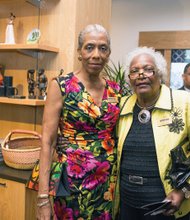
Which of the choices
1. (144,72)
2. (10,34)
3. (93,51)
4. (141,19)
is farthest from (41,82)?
(141,19)

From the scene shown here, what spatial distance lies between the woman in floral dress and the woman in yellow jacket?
0.11 metres

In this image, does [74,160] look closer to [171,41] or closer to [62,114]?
[62,114]

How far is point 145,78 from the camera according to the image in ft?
4.67

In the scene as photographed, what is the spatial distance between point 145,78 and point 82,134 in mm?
395

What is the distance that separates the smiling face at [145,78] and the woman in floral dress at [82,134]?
0.51 ft

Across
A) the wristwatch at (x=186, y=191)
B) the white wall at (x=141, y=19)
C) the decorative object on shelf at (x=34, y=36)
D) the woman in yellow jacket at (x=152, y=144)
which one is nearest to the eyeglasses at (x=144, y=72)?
the woman in yellow jacket at (x=152, y=144)

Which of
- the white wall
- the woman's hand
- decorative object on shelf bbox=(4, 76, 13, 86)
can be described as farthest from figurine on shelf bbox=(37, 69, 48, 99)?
the white wall

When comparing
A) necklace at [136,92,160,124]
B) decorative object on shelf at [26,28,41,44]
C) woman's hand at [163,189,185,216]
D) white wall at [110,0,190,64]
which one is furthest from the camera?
white wall at [110,0,190,64]

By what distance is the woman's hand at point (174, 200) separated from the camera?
1.36 meters

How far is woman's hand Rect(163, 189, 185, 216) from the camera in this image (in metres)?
1.36

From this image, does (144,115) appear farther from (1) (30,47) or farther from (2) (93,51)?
(1) (30,47)

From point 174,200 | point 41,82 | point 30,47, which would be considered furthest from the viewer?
point 41,82

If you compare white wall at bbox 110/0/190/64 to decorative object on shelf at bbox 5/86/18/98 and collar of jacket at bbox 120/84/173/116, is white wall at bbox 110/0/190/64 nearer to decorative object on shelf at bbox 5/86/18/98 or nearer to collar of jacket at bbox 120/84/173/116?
decorative object on shelf at bbox 5/86/18/98

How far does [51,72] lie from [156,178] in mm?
1256
